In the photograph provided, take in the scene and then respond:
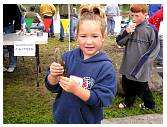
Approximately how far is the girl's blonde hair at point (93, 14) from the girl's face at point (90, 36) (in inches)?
0.7

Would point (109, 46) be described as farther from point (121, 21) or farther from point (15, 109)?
point (15, 109)

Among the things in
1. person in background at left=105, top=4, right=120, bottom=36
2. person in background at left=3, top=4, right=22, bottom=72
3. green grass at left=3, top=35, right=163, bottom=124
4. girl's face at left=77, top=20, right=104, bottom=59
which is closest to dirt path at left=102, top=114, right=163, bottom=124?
green grass at left=3, top=35, right=163, bottom=124

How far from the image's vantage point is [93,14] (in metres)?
1.26

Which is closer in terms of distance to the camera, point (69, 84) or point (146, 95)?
point (69, 84)

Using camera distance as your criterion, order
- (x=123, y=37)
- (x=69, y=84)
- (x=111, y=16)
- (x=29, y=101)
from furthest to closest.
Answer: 1. (x=111, y=16)
2. (x=29, y=101)
3. (x=123, y=37)
4. (x=69, y=84)

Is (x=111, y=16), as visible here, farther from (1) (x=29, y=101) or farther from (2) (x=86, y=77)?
(2) (x=86, y=77)

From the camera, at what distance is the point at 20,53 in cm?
242

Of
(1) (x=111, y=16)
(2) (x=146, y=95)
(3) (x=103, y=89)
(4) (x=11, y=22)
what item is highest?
(1) (x=111, y=16)

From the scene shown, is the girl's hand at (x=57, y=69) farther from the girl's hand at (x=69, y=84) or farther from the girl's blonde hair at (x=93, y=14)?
the girl's blonde hair at (x=93, y=14)

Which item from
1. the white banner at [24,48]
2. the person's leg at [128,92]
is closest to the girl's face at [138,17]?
the person's leg at [128,92]

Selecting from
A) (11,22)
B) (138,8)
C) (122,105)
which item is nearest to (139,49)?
(138,8)

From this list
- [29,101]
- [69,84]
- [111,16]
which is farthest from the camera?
[111,16]

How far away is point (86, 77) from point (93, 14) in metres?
0.23

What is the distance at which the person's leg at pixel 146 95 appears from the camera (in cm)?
237
